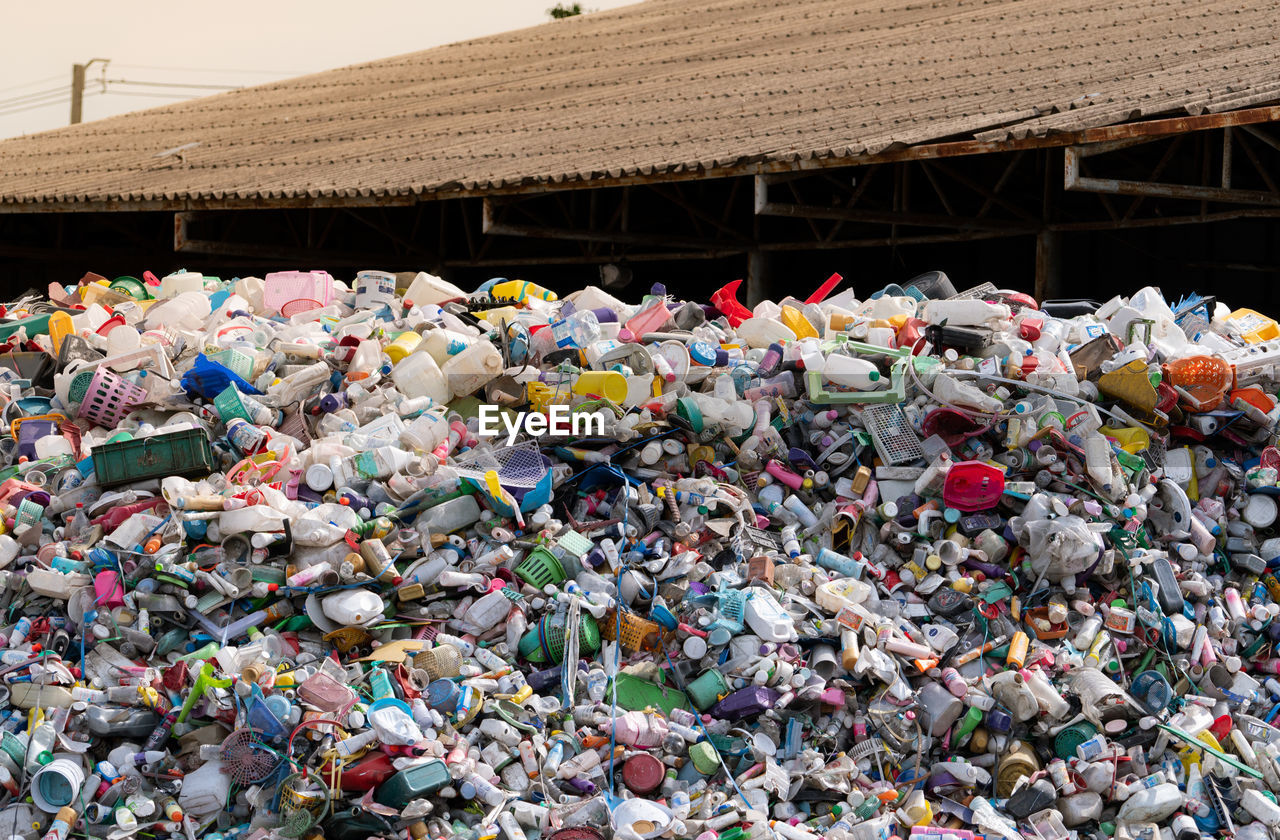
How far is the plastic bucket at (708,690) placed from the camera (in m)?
4.22

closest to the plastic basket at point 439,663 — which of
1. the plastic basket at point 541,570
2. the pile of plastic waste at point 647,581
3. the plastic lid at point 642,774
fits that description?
the pile of plastic waste at point 647,581

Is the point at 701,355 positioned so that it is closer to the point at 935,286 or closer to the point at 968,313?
the point at 968,313

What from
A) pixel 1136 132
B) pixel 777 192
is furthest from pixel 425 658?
pixel 777 192

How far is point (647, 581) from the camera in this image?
4.58 meters

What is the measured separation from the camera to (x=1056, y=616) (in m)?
4.61

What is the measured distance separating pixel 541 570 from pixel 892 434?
1727 millimetres

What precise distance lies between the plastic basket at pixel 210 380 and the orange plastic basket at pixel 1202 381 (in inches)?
166

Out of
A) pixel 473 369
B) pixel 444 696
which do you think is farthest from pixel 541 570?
pixel 473 369

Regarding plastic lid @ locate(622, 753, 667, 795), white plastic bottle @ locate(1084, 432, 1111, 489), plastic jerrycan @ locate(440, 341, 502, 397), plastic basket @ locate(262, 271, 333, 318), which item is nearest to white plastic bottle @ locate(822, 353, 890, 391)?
white plastic bottle @ locate(1084, 432, 1111, 489)

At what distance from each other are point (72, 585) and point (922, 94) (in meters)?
7.17

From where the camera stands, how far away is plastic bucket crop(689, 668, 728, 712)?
13.8 ft

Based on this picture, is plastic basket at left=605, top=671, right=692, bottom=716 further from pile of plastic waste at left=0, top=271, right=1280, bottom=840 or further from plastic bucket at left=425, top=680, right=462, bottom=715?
plastic bucket at left=425, top=680, right=462, bottom=715

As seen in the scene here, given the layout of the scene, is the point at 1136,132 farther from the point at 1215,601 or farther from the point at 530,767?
the point at 530,767

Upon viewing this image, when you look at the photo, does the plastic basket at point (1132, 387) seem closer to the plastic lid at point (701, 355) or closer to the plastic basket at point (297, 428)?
the plastic lid at point (701, 355)
